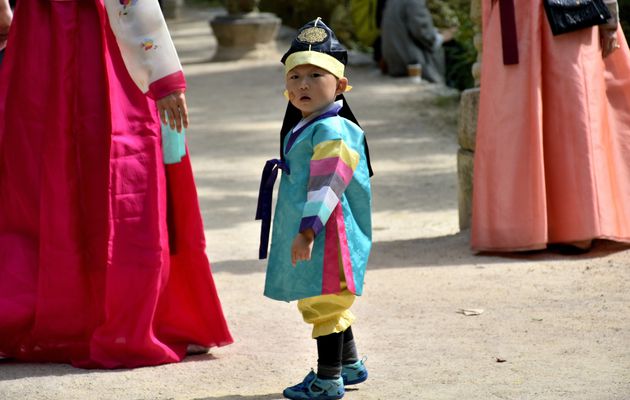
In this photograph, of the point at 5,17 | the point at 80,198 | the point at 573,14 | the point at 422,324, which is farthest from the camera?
the point at 573,14

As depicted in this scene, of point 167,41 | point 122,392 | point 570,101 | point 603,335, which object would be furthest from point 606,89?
point 122,392

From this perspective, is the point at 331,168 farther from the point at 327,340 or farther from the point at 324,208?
the point at 327,340

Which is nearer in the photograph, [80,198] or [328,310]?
[328,310]

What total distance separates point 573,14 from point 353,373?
2438 millimetres

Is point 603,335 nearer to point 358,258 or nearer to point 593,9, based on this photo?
point 358,258

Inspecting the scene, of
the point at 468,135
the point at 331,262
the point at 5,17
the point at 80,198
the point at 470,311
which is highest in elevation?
the point at 5,17

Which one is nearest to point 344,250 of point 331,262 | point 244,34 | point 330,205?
point 331,262

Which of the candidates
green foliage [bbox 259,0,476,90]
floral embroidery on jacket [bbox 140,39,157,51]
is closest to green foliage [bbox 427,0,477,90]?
green foliage [bbox 259,0,476,90]

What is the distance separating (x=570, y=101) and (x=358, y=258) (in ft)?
7.71

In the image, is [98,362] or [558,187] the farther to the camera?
[558,187]

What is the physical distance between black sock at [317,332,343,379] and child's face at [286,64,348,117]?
0.68 meters

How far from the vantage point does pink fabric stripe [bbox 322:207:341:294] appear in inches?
144

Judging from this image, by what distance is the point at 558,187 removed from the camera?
19.1 ft

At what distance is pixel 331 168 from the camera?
11.8 ft
